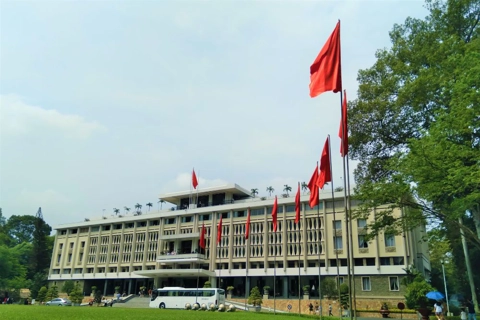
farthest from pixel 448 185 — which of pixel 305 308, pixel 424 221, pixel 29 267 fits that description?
pixel 29 267

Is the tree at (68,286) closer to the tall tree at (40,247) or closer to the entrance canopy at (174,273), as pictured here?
the entrance canopy at (174,273)

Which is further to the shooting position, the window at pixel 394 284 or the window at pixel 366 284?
the window at pixel 366 284

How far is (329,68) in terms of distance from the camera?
9.33 meters

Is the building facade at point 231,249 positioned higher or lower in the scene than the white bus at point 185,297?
higher

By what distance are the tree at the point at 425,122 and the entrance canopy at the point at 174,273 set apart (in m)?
25.5

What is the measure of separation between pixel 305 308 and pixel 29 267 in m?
45.1

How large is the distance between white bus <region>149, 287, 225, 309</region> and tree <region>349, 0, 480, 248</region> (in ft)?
Answer: 54.8

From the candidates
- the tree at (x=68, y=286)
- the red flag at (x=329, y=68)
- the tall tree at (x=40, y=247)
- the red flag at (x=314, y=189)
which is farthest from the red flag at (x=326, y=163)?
the tall tree at (x=40, y=247)

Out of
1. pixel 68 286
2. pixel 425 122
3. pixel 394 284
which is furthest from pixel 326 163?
pixel 68 286

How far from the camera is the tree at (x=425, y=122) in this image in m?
14.4

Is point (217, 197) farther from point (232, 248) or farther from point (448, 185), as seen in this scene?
point (448, 185)

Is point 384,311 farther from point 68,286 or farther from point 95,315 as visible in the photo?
point 68,286

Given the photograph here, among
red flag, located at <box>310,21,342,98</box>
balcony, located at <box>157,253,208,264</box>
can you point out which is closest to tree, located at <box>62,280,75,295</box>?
balcony, located at <box>157,253,208,264</box>

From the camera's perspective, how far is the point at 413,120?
779 inches
